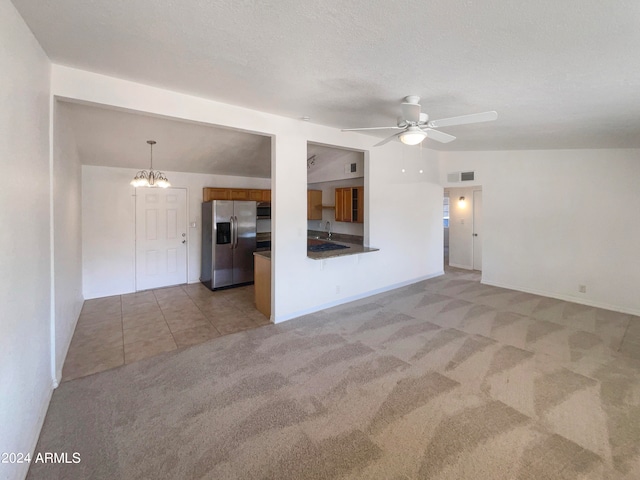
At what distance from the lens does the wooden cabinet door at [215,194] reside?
611 centimetres

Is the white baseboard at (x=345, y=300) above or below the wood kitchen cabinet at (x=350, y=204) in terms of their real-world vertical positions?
below

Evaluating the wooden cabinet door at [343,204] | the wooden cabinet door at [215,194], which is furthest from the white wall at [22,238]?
the wooden cabinet door at [343,204]

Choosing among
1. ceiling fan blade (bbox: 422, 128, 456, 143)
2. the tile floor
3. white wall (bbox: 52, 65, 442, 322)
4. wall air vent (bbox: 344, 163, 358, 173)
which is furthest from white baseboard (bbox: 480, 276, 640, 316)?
the tile floor

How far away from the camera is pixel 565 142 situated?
14.6 ft

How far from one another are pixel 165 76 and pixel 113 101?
57 cm

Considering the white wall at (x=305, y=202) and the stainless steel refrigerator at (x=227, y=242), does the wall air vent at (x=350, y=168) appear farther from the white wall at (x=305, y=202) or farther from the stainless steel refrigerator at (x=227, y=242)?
the stainless steel refrigerator at (x=227, y=242)

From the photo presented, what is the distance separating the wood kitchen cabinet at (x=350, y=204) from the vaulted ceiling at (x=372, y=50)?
309 cm

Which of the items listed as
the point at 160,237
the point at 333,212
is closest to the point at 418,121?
the point at 333,212

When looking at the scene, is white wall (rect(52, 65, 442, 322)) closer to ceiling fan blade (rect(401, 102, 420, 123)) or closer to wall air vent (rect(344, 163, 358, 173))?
wall air vent (rect(344, 163, 358, 173))

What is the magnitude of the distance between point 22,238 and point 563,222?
22.6 ft

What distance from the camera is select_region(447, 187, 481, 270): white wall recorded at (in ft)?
24.7

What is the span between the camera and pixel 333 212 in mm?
7453

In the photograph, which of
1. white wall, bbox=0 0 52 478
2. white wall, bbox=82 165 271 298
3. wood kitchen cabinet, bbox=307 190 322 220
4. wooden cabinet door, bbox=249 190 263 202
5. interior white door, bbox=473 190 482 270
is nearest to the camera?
white wall, bbox=0 0 52 478

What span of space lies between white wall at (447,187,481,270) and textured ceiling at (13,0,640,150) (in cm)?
430
